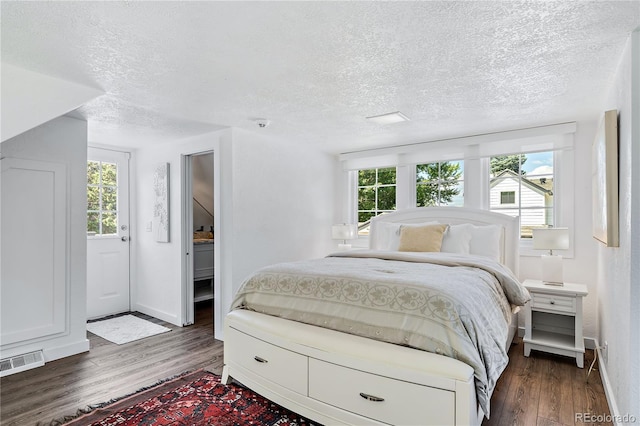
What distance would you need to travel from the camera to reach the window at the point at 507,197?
12.4 ft

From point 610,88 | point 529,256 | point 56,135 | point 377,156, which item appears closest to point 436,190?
point 377,156

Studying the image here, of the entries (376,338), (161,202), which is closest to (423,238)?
(376,338)

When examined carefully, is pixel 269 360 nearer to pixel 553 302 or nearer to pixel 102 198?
pixel 553 302

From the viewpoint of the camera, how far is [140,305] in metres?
4.47

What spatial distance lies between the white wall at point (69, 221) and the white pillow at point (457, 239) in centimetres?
347

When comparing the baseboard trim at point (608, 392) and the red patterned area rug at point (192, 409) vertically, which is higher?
the baseboard trim at point (608, 392)

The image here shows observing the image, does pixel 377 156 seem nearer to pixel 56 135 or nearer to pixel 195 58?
pixel 195 58

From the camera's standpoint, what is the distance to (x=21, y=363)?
2.76m

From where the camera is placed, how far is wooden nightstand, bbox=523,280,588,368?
2852 millimetres

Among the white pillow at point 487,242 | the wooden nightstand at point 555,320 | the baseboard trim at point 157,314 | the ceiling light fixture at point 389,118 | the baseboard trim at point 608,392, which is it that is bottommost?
the baseboard trim at point 157,314

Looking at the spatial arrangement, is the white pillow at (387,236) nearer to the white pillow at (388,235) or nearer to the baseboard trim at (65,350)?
the white pillow at (388,235)

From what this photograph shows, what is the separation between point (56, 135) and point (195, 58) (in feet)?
6.40

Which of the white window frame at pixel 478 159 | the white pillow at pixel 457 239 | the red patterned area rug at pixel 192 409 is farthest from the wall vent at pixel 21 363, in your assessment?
the white pillow at pixel 457 239

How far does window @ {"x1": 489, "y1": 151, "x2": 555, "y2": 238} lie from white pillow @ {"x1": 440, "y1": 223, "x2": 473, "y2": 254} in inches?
24.1
